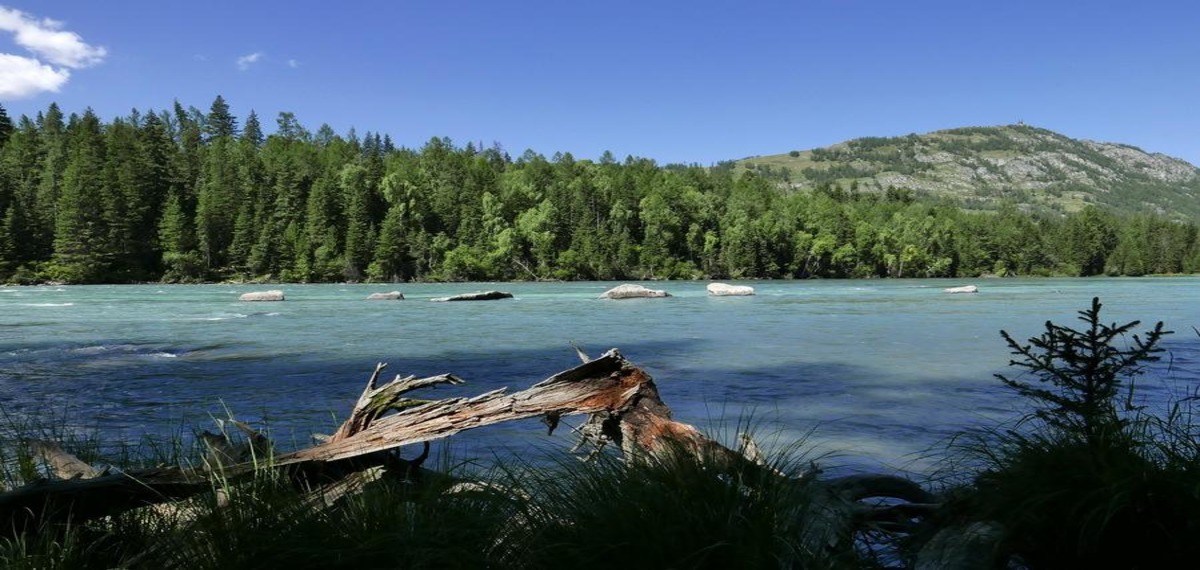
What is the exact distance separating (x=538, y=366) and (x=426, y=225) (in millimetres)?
92796

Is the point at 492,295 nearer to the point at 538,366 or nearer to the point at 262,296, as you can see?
A: the point at 262,296

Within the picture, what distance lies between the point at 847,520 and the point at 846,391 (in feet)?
24.8

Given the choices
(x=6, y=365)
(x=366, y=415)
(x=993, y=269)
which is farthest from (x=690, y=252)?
(x=366, y=415)

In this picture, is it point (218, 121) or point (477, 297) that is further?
point (218, 121)

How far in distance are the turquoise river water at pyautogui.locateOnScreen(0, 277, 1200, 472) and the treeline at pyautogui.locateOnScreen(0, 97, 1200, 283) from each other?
6585 cm

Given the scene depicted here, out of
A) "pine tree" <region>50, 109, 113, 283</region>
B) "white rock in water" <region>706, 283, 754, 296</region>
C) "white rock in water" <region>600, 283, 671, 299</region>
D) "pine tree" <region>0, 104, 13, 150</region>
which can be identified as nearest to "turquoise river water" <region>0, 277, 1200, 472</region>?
"white rock in water" <region>600, 283, 671, 299</region>

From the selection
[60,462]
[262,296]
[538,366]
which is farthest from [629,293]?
[60,462]

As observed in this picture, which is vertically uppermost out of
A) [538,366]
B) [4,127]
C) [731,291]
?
[4,127]

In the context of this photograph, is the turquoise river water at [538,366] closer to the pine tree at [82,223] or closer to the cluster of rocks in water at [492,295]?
the cluster of rocks in water at [492,295]

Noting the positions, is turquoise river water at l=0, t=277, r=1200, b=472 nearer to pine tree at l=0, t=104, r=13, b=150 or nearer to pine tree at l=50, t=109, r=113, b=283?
pine tree at l=50, t=109, r=113, b=283

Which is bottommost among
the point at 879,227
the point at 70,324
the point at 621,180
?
the point at 70,324

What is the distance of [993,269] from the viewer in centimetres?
11769

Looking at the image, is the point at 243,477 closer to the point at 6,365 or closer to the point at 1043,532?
the point at 1043,532

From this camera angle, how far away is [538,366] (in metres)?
12.9
